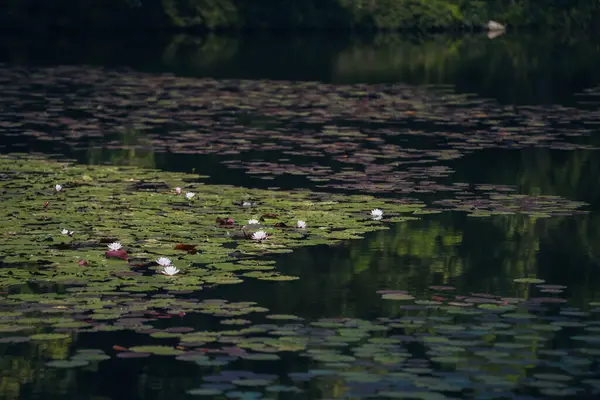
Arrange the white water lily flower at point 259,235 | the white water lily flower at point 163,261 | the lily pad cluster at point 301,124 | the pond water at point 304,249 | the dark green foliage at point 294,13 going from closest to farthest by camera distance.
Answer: the pond water at point 304,249, the white water lily flower at point 163,261, the white water lily flower at point 259,235, the lily pad cluster at point 301,124, the dark green foliage at point 294,13

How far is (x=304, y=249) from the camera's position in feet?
30.9

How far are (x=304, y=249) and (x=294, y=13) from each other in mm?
34974

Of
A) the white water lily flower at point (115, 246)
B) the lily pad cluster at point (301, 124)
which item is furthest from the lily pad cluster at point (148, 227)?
the lily pad cluster at point (301, 124)

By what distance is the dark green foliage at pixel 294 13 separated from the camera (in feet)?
129

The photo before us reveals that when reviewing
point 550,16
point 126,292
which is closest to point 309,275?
point 126,292

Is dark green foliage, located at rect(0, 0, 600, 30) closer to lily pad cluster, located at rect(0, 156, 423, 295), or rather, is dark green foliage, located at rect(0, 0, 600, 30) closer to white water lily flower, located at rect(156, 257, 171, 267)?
lily pad cluster, located at rect(0, 156, 423, 295)

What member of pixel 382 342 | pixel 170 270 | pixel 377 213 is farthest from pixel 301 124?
pixel 382 342

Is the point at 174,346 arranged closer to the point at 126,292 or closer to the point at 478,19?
the point at 126,292

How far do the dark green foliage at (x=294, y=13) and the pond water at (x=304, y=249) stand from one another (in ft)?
61.9

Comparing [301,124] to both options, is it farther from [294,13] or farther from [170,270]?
[294,13]

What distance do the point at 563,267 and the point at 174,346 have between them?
3.01m

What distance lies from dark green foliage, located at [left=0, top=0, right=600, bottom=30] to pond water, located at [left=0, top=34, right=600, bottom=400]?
18.9m

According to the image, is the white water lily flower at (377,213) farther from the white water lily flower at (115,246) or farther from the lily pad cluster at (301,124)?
the white water lily flower at (115,246)

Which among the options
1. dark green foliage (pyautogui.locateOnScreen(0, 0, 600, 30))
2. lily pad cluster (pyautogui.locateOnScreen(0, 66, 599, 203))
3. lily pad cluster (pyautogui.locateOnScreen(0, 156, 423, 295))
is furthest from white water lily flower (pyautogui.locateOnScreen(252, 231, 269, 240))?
dark green foliage (pyautogui.locateOnScreen(0, 0, 600, 30))
